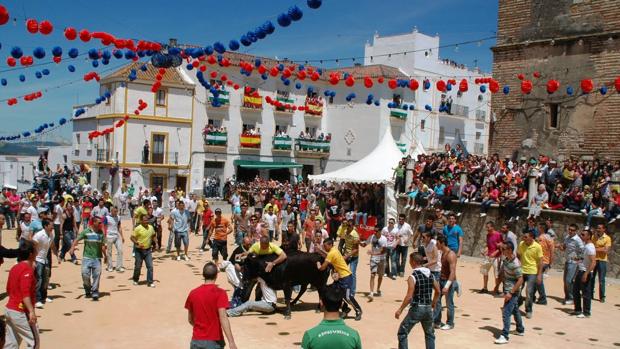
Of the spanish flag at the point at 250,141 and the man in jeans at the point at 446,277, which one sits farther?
the spanish flag at the point at 250,141

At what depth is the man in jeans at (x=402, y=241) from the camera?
13445 mm

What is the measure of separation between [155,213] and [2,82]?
598cm

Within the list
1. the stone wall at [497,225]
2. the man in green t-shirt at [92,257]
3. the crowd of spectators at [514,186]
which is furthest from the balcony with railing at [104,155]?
the man in green t-shirt at [92,257]

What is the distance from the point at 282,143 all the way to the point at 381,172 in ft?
64.5

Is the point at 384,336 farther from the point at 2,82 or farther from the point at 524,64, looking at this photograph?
the point at 524,64

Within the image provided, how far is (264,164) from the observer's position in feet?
130

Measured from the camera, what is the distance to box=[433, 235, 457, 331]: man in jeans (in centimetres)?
883

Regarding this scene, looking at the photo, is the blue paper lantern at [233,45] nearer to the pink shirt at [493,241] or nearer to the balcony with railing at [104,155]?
the pink shirt at [493,241]

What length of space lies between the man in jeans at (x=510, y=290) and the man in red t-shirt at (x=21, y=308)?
6276 mm

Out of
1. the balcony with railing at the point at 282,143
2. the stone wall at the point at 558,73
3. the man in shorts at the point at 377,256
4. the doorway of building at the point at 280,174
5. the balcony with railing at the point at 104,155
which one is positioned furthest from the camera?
the doorway of building at the point at 280,174

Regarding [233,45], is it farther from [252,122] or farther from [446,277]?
[252,122]

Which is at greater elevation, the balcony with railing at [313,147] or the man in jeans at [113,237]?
the balcony with railing at [313,147]

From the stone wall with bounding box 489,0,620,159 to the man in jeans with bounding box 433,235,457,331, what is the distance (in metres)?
13.6

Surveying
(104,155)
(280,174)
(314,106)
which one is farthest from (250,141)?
(104,155)
